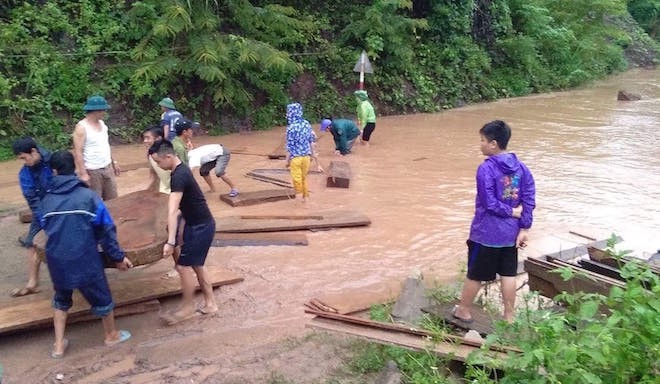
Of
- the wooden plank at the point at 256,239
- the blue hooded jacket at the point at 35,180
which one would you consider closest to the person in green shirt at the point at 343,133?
the wooden plank at the point at 256,239

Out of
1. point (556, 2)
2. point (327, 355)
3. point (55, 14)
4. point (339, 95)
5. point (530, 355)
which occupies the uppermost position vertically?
point (556, 2)

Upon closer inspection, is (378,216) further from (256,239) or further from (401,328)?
(401,328)

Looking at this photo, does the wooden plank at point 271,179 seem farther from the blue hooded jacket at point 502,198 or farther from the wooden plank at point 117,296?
the blue hooded jacket at point 502,198

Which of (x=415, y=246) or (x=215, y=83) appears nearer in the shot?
(x=415, y=246)

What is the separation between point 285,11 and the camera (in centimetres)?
1581

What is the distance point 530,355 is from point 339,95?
1512cm

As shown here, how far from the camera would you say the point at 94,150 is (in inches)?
267

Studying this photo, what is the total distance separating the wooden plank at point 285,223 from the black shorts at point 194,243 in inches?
90.9

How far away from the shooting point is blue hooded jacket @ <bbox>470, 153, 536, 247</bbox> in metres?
4.70

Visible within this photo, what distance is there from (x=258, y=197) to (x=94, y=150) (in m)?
2.98

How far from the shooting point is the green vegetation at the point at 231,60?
1290cm

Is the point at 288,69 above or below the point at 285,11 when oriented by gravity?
below

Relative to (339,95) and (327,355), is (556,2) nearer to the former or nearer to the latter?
(339,95)

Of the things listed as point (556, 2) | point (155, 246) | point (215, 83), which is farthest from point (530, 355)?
point (556, 2)
